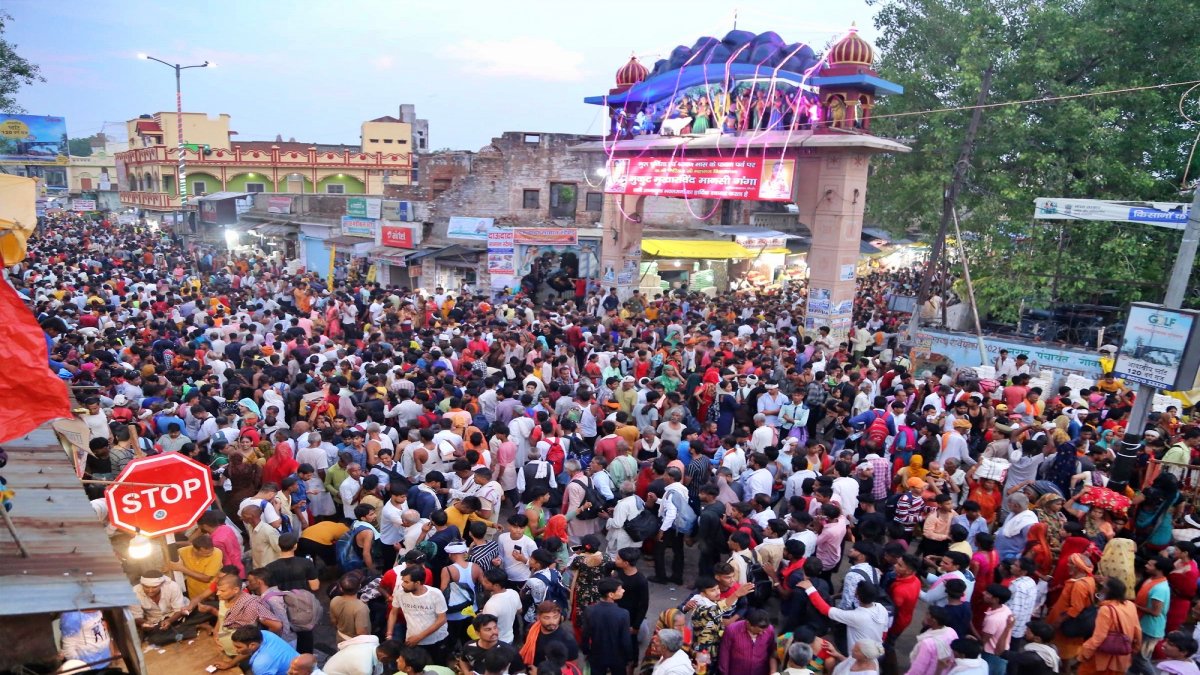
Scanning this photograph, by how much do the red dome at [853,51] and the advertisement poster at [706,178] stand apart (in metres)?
2.14

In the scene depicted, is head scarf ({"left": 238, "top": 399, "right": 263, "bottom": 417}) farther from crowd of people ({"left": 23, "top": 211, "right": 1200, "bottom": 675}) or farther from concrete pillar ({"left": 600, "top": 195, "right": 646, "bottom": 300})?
concrete pillar ({"left": 600, "top": 195, "right": 646, "bottom": 300})

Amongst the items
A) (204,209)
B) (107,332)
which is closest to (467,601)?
(107,332)

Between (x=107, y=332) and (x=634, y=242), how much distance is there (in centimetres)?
1240

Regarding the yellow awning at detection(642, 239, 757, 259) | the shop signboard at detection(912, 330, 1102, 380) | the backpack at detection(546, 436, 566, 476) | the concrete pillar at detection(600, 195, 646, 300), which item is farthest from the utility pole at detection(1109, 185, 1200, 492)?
the yellow awning at detection(642, 239, 757, 259)

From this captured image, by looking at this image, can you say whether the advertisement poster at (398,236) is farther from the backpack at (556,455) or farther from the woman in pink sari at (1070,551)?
the woman in pink sari at (1070,551)

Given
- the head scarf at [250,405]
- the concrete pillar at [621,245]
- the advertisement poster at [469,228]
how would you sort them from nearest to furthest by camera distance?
the head scarf at [250,405]
the concrete pillar at [621,245]
the advertisement poster at [469,228]

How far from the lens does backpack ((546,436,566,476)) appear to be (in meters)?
8.18

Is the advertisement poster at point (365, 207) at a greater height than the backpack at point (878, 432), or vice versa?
the advertisement poster at point (365, 207)

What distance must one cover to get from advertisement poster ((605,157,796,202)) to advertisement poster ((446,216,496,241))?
4879mm

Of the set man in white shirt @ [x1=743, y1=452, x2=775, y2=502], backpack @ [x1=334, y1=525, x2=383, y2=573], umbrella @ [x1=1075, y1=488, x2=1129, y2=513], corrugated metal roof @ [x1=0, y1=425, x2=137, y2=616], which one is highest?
corrugated metal roof @ [x1=0, y1=425, x2=137, y2=616]

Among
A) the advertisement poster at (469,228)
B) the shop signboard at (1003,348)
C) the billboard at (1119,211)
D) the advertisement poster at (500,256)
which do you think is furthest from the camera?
the advertisement poster at (469,228)

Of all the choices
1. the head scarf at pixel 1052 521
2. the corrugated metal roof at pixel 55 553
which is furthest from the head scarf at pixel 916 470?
the corrugated metal roof at pixel 55 553

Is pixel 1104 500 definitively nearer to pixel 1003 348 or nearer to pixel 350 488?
pixel 350 488

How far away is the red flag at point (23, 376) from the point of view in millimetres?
3990
